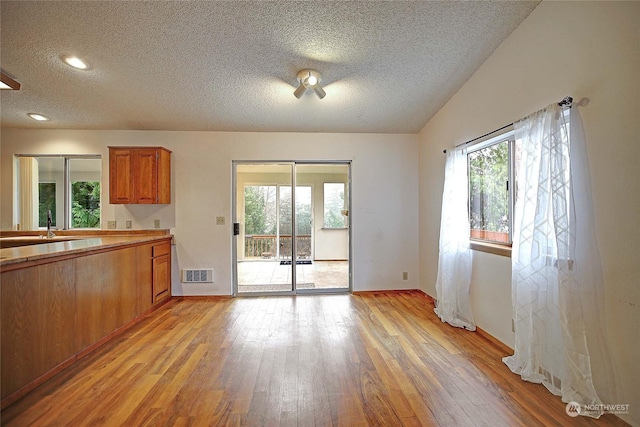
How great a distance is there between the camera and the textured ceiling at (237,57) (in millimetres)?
2227

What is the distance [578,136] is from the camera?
6.03 ft

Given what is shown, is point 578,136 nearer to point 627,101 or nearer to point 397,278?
point 627,101

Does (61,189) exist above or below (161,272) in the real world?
above

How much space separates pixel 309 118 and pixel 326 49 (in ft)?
4.30

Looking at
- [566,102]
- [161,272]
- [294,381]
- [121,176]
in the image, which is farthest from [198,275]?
[566,102]

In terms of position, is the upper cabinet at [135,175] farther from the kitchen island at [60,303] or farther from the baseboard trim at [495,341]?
the baseboard trim at [495,341]

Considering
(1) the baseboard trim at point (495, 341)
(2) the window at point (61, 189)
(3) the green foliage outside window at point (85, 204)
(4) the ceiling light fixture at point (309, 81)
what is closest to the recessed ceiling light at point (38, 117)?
(2) the window at point (61, 189)

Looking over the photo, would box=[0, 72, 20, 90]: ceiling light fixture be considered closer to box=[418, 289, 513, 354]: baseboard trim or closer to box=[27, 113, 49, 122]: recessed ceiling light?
box=[27, 113, 49, 122]: recessed ceiling light

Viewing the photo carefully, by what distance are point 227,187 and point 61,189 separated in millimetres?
2382

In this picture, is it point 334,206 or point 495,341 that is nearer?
point 495,341

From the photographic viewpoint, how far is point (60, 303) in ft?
7.04

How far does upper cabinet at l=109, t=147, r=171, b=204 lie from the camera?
3732 millimetres

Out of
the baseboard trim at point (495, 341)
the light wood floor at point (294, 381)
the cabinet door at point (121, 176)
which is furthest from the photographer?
the cabinet door at point (121, 176)

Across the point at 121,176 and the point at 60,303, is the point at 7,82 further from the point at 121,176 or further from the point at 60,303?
the point at 60,303
